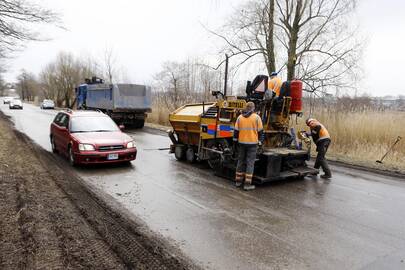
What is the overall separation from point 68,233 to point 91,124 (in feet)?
18.2

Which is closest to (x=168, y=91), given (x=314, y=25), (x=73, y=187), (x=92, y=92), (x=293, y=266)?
(x=92, y=92)

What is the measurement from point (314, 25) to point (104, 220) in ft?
46.5

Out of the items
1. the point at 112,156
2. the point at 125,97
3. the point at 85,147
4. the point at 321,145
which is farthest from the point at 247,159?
the point at 125,97

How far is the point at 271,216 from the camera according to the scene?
5203mm

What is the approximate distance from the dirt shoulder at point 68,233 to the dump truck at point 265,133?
3.25 meters

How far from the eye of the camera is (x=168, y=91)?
992 inches

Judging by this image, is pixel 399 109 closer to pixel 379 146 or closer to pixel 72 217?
pixel 379 146

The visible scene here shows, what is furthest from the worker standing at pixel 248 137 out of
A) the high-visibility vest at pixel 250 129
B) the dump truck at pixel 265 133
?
the dump truck at pixel 265 133

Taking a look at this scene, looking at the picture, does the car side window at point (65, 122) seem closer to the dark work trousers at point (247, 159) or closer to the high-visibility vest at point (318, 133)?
the dark work trousers at point (247, 159)

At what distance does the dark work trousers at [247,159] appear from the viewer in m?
6.80

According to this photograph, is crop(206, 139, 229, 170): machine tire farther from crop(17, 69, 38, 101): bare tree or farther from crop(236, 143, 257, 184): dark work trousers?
crop(17, 69, 38, 101): bare tree

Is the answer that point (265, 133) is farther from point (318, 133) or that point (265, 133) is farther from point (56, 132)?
point (56, 132)

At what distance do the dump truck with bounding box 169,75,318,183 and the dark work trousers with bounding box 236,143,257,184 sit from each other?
275mm

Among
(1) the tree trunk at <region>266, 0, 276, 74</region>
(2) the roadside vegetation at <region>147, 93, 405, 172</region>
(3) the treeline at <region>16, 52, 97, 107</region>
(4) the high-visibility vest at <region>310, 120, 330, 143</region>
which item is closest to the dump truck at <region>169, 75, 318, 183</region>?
(4) the high-visibility vest at <region>310, 120, 330, 143</region>
